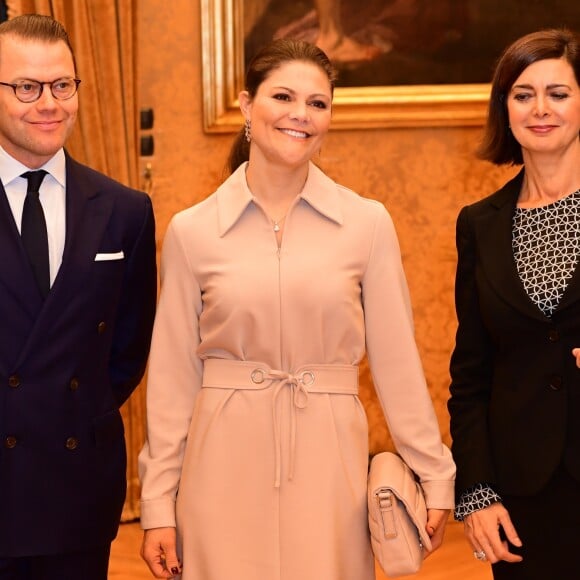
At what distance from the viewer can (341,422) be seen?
2797 mm

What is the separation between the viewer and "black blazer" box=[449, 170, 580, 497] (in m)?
2.77

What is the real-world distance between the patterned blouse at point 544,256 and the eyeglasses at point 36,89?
1.32 metres

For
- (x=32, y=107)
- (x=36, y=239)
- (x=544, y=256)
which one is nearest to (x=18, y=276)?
(x=36, y=239)

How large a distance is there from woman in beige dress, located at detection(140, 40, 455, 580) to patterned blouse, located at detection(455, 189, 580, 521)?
0.11 metres

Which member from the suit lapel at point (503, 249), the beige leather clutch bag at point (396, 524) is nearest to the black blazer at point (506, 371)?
the suit lapel at point (503, 249)

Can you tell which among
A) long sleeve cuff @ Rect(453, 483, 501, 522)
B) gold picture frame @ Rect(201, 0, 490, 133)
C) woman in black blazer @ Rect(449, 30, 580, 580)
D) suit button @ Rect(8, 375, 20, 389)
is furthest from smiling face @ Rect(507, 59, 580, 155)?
gold picture frame @ Rect(201, 0, 490, 133)

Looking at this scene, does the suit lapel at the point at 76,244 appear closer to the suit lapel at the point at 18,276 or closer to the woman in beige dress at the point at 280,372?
the suit lapel at the point at 18,276

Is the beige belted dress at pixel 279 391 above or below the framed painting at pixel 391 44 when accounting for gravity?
below

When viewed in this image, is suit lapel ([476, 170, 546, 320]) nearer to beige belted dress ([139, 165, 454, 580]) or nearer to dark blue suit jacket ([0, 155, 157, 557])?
beige belted dress ([139, 165, 454, 580])

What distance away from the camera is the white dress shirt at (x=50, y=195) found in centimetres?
285

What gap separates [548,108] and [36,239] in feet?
4.72

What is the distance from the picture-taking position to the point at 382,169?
5.97m

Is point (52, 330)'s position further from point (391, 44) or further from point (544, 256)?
point (391, 44)

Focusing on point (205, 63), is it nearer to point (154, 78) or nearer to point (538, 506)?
point (154, 78)
